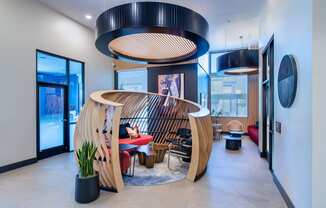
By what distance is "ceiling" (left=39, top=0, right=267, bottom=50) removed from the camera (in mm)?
5578

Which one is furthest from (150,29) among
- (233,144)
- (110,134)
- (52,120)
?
(233,144)

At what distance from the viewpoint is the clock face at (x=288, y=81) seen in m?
2.73

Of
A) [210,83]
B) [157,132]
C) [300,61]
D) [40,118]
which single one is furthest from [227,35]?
[40,118]

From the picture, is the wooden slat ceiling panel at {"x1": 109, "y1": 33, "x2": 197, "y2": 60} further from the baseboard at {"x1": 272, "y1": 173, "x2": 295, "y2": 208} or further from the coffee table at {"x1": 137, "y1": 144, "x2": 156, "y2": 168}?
the baseboard at {"x1": 272, "y1": 173, "x2": 295, "y2": 208}

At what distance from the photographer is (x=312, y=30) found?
222cm

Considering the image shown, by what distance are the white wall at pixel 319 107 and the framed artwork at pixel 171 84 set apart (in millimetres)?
6062

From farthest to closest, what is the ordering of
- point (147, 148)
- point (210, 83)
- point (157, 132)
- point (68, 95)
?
point (210, 83), point (157, 132), point (68, 95), point (147, 148)

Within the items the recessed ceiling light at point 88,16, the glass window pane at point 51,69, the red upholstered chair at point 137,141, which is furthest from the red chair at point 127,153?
the recessed ceiling light at point 88,16

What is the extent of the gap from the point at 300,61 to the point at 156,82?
6.44 m

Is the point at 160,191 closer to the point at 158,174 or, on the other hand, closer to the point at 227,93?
the point at 158,174

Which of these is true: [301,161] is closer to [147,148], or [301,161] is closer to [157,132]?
[147,148]

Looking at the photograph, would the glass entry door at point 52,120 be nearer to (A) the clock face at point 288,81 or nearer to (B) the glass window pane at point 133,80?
(B) the glass window pane at point 133,80

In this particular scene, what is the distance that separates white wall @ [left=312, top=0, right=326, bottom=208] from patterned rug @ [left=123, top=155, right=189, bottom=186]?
2456mm

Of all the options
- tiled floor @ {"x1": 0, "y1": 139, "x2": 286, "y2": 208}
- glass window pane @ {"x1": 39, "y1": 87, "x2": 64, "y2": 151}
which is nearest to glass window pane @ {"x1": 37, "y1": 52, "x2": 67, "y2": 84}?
glass window pane @ {"x1": 39, "y1": 87, "x2": 64, "y2": 151}
